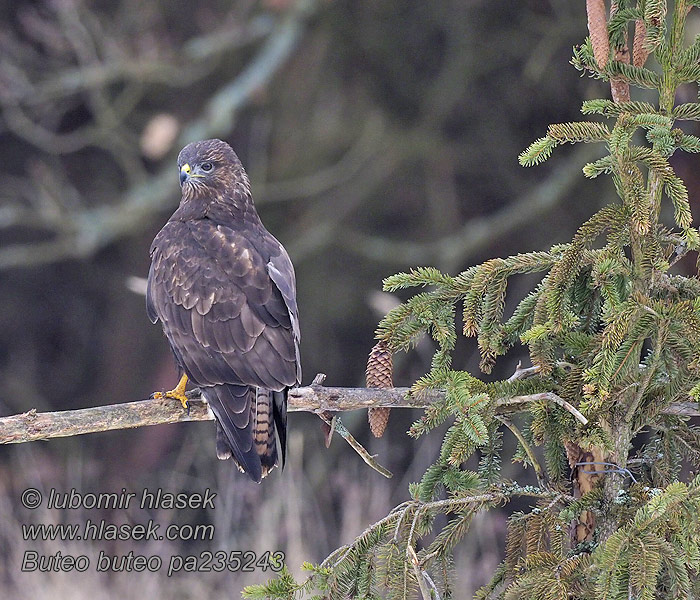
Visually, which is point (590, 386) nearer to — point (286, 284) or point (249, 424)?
point (249, 424)

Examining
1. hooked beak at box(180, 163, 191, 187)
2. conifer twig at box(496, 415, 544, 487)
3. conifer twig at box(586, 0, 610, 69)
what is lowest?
conifer twig at box(496, 415, 544, 487)

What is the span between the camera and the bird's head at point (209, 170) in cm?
383

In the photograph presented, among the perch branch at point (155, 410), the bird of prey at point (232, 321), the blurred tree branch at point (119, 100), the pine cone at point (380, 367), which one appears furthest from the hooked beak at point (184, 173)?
the blurred tree branch at point (119, 100)

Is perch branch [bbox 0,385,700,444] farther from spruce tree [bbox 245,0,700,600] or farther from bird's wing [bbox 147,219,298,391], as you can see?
bird's wing [bbox 147,219,298,391]

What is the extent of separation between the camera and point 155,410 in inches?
105

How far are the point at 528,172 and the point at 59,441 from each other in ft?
16.4

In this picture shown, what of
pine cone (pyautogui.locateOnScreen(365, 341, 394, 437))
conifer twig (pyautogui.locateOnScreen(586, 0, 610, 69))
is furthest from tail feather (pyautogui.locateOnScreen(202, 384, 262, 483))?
conifer twig (pyautogui.locateOnScreen(586, 0, 610, 69))

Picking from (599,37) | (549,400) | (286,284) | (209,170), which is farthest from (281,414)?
(599,37)

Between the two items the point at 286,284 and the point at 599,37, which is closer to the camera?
the point at 599,37

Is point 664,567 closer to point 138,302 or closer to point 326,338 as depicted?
point 326,338

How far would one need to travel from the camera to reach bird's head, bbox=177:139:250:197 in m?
3.83

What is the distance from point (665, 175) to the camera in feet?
6.28

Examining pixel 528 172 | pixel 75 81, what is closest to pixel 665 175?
pixel 75 81

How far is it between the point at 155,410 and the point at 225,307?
2.29ft
